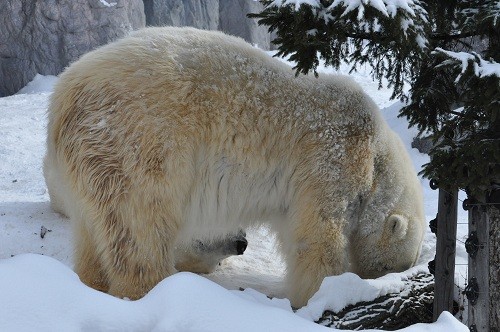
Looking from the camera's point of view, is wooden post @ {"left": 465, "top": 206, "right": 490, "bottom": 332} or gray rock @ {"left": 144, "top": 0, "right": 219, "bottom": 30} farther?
gray rock @ {"left": 144, "top": 0, "right": 219, "bottom": 30}

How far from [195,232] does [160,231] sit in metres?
0.72

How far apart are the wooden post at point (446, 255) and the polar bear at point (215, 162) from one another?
1.74 feet

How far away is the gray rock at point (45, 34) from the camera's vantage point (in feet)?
52.7

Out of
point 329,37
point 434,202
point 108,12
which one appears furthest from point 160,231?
point 108,12

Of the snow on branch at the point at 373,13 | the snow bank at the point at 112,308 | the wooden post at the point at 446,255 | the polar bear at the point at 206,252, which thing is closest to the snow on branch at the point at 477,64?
the snow on branch at the point at 373,13

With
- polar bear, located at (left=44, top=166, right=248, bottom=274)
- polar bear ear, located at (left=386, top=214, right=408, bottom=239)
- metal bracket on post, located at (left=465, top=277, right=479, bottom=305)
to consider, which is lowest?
polar bear, located at (left=44, top=166, right=248, bottom=274)

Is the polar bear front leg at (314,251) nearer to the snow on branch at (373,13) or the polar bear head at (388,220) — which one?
the polar bear head at (388,220)

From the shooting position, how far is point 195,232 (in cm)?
499

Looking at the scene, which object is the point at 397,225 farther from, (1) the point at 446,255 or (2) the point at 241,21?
A: (2) the point at 241,21

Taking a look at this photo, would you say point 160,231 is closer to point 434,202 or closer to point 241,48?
point 241,48

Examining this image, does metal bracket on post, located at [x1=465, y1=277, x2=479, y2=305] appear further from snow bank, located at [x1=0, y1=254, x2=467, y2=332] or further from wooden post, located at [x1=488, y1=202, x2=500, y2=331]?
snow bank, located at [x1=0, y1=254, x2=467, y2=332]

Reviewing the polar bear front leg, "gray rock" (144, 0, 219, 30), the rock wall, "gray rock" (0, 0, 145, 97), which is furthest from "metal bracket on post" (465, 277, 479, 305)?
the rock wall

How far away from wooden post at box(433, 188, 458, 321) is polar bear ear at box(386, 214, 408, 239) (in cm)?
50

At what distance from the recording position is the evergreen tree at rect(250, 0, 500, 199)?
336 centimetres
